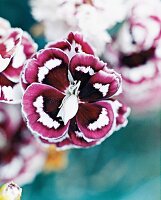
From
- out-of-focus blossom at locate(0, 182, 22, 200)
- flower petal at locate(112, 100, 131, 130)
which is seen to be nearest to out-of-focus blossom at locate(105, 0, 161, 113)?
flower petal at locate(112, 100, 131, 130)

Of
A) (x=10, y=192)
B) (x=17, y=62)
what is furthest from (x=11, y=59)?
(x=10, y=192)

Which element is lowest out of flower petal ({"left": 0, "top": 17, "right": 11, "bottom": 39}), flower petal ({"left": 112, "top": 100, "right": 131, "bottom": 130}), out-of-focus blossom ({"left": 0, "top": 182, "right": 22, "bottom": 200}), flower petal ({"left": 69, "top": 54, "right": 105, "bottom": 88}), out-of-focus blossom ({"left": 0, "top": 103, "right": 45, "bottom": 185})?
out-of-focus blossom ({"left": 0, "top": 182, "right": 22, "bottom": 200})

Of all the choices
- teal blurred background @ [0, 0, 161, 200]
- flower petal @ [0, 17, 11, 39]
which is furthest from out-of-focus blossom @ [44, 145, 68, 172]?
flower petal @ [0, 17, 11, 39]

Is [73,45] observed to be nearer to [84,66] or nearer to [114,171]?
[84,66]

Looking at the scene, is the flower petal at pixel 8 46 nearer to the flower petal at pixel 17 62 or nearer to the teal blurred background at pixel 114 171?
the flower petal at pixel 17 62

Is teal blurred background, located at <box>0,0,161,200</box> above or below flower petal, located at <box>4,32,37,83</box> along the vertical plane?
below

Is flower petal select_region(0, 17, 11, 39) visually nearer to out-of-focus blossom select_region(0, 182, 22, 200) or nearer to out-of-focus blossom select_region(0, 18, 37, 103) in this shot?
out-of-focus blossom select_region(0, 18, 37, 103)
